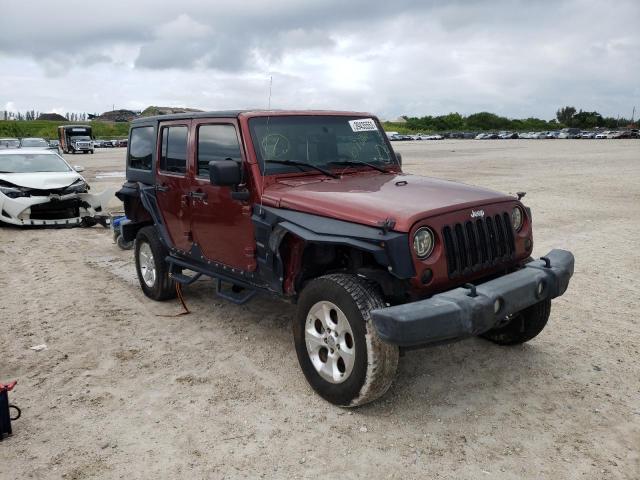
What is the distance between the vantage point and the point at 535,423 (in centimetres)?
371

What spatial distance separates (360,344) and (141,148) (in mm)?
3982

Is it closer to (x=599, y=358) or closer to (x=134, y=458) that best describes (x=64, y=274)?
(x=134, y=458)

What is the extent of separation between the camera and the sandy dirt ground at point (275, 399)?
3326mm

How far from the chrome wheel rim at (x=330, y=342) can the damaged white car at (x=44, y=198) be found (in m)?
8.15

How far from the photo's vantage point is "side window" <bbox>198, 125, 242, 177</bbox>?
4820 millimetres

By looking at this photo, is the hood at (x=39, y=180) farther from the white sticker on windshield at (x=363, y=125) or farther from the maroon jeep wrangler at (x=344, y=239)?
the white sticker on windshield at (x=363, y=125)

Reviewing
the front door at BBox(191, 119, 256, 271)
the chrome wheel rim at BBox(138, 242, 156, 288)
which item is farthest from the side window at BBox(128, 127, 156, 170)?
the front door at BBox(191, 119, 256, 271)

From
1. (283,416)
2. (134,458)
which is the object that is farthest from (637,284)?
(134,458)

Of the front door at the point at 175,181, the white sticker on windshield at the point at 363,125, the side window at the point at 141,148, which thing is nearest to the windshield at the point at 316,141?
the white sticker on windshield at the point at 363,125

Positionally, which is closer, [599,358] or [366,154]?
[599,358]

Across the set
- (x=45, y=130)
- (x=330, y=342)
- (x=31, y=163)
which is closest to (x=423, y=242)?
(x=330, y=342)

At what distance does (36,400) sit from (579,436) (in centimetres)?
375

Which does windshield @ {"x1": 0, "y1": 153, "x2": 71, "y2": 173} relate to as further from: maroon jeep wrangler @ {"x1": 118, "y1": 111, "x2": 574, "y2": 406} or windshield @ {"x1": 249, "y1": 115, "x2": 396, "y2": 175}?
windshield @ {"x1": 249, "y1": 115, "x2": 396, "y2": 175}

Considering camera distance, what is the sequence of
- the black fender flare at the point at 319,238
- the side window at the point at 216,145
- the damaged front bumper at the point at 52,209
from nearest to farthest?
the black fender flare at the point at 319,238 → the side window at the point at 216,145 → the damaged front bumper at the point at 52,209
